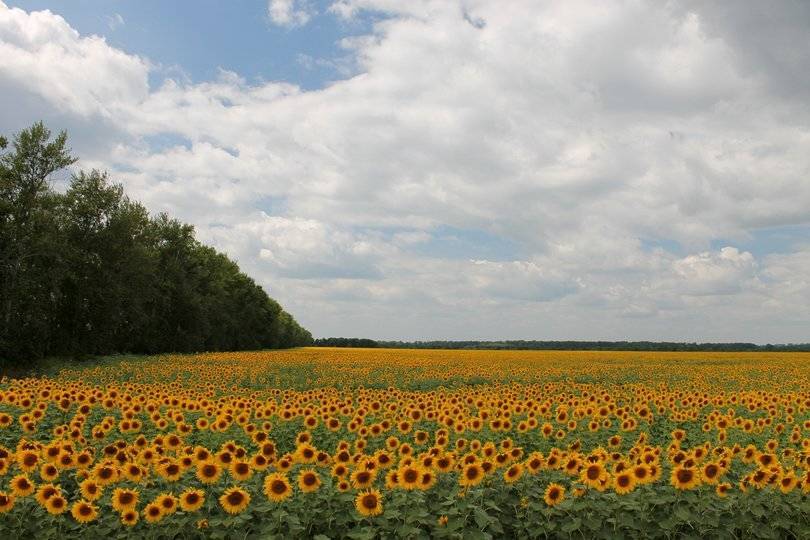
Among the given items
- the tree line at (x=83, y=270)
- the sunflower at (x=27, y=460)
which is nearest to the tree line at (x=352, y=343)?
the tree line at (x=83, y=270)

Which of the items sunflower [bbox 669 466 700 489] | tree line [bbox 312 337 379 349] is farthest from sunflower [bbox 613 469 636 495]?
tree line [bbox 312 337 379 349]

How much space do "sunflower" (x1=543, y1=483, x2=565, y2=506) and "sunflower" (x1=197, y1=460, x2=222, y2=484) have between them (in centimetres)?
318

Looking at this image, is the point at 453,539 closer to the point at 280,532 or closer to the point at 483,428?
the point at 280,532

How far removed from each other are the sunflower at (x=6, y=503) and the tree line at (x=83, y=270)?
3569 centimetres

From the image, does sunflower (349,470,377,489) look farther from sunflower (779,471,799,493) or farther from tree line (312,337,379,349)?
tree line (312,337,379,349)

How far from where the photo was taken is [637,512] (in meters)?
6.41

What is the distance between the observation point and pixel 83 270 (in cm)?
4581

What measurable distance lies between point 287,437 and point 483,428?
343 cm

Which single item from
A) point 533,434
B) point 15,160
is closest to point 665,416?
point 533,434

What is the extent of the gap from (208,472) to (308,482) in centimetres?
110

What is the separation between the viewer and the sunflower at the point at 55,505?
592 centimetres

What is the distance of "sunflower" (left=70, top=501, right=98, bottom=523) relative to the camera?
19.4 ft

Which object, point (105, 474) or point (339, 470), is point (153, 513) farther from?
point (339, 470)

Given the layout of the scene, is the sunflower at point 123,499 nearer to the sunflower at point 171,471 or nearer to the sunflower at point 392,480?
the sunflower at point 171,471
